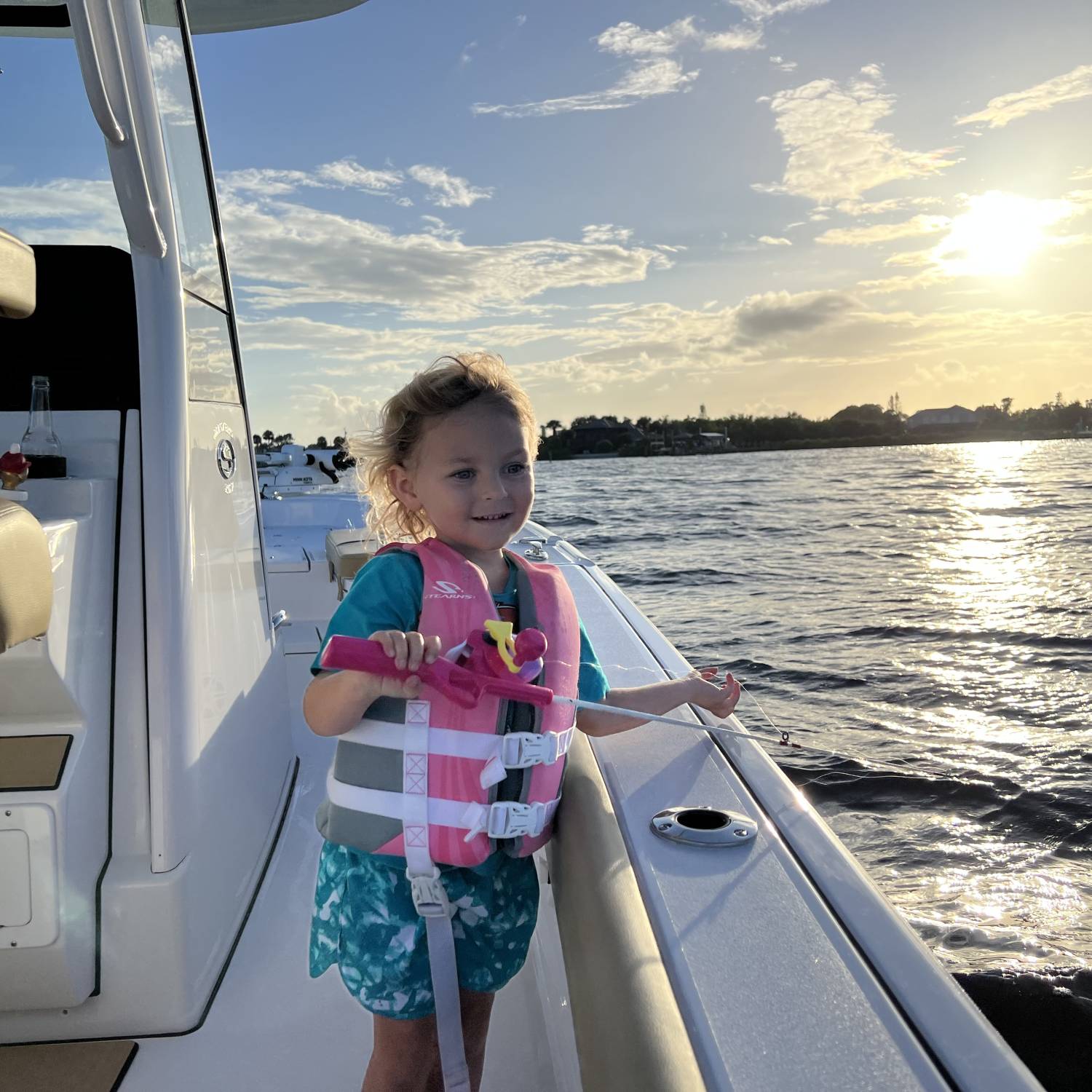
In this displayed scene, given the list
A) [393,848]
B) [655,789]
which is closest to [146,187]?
[393,848]

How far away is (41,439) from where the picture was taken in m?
1.63

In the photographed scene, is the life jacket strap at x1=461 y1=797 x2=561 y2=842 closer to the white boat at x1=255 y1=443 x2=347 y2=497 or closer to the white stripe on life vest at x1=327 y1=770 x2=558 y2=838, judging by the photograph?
the white stripe on life vest at x1=327 y1=770 x2=558 y2=838

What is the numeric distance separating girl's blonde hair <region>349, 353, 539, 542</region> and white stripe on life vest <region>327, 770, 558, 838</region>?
43 cm

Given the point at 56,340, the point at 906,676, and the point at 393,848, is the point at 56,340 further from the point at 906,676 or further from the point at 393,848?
the point at 906,676

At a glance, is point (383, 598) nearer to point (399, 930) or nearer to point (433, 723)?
point (433, 723)

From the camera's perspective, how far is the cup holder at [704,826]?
139 centimetres

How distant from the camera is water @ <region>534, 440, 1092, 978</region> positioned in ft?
11.6

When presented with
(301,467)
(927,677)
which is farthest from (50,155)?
(301,467)

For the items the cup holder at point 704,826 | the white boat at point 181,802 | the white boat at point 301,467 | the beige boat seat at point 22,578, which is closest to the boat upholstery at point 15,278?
the white boat at point 181,802

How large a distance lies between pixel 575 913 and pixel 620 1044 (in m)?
0.31

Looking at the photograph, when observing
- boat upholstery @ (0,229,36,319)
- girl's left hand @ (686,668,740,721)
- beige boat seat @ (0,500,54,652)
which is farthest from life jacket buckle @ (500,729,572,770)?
boat upholstery @ (0,229,36,319)

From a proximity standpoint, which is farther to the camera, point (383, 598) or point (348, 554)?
point (348, 554)

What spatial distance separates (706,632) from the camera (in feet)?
25.6

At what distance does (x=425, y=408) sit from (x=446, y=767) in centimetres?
49
